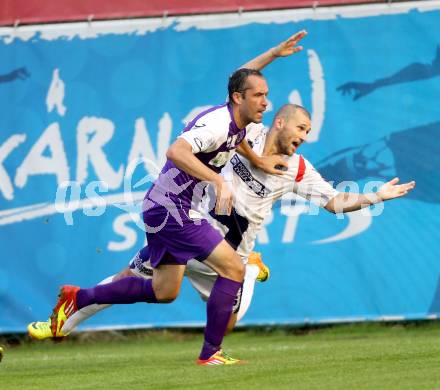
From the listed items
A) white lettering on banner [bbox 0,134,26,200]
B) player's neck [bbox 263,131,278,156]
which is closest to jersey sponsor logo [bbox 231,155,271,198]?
player's neck [bbox 263,131,278,156]

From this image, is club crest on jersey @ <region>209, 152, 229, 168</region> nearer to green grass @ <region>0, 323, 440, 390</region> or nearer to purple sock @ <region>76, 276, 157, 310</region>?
purple sock @ <region>76, 276, 157, 310</region>

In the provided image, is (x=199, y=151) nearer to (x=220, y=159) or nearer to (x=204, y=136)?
(x=204, y=136)

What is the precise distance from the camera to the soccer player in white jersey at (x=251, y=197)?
874 cm

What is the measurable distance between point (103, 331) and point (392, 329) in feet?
9.83

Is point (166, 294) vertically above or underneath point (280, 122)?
underneath

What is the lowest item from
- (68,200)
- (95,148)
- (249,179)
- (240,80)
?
(68,200)

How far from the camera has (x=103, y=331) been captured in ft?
39.7

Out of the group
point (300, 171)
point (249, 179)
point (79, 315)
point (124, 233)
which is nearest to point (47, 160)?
point (124, 233)

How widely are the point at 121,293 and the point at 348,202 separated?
183cm

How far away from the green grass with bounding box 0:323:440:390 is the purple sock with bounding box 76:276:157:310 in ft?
1.62

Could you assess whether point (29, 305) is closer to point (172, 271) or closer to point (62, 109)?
point (62, 109)

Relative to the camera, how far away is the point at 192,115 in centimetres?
1157

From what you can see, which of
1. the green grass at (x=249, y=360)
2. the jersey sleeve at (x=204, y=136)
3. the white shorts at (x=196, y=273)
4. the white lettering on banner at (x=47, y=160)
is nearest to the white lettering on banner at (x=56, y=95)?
the white lettering on banner at (x=47, y=160)

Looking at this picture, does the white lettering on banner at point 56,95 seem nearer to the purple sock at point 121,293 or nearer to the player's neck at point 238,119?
the purple sock at point 121,293
